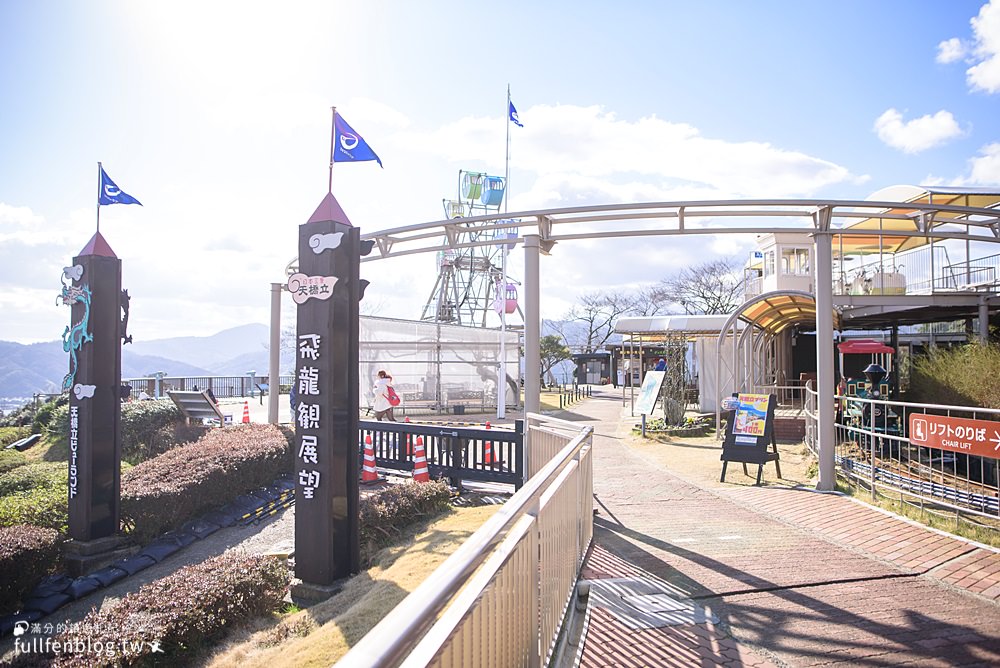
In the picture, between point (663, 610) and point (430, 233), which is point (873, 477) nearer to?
point (663, 610)

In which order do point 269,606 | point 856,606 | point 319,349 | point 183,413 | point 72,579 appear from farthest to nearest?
point 183,413
point 72,579
point 319,349
point 269,606
point 856,606

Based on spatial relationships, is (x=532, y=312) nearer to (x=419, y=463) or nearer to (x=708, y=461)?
(x=419, y=463)

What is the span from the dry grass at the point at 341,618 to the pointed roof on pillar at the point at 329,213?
346 centimetres

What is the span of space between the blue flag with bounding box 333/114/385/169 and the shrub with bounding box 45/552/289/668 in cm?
439

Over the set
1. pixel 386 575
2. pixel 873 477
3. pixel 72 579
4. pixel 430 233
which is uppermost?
pixel 430 233

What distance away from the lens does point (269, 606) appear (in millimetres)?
5902

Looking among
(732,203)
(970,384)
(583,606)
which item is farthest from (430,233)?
(970,384)

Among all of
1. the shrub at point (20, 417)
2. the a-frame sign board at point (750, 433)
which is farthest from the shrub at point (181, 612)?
the shrub at point (20, 417)

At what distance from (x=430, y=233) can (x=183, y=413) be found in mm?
9967

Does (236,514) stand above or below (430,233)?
below

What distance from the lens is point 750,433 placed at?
387 inches

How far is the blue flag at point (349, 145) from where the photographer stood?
7.29m

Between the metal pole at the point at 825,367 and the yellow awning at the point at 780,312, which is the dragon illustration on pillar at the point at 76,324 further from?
the yellow awning at the point at 780,312

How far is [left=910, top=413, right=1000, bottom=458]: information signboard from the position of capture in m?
6.20
